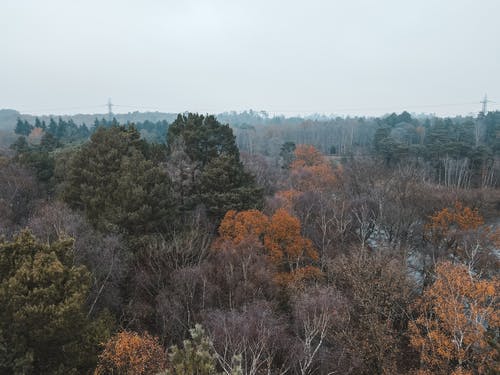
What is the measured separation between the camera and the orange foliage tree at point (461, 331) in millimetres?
13898

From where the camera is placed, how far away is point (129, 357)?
12836 mm

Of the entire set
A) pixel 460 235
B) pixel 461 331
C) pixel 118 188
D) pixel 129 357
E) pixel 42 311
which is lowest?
pixel 129 357

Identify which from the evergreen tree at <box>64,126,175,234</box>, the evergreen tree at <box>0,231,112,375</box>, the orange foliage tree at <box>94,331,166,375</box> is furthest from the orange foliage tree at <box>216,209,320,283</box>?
the evergreen tree at <box>0,231,112,375</box>

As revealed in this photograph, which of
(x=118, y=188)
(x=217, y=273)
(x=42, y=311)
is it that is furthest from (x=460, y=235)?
(x=42, y=311)

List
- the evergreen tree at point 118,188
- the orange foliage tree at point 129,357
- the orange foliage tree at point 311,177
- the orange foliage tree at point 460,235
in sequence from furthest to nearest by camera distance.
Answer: the orange foliage tree at point 311,177 → the orange foliage tree at point 460,235 → the evergreen tree at point 118,188 → the orange foliage tree at point 129,357

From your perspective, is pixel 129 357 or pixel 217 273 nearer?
pixel 129 357

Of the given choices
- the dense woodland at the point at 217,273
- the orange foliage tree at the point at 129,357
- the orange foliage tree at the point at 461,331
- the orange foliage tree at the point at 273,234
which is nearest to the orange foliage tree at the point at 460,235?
the dense woodland at the point at 217,273

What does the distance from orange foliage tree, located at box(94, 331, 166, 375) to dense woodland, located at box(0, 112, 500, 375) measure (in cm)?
7

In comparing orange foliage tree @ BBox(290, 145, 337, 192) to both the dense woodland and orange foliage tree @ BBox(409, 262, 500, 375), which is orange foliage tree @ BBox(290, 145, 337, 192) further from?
orange foliage tree @ BBox(409, 262, 500, 375)

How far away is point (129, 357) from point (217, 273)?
24.6 feet

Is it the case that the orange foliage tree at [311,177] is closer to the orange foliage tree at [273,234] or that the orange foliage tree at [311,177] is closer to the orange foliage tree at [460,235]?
the orange foliage tree at [460,235]

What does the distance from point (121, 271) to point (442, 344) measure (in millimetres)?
14710

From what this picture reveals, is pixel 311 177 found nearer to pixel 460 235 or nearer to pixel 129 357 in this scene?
pixel 460 235

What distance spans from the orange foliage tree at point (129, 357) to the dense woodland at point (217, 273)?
7 centimetres
